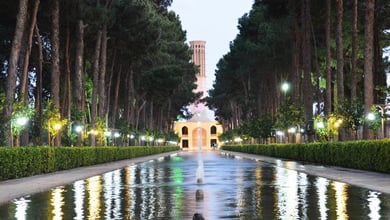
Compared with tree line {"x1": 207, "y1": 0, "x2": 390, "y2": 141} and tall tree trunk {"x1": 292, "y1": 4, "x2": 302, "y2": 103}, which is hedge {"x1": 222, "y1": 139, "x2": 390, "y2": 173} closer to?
tree line {"x1": 207, "y1": 0, "x2": 390, "y2": 141}

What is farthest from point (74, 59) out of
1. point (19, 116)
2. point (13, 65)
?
point (13, 65)

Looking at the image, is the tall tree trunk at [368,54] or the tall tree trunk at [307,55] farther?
the tall tree trunk at [307,55]

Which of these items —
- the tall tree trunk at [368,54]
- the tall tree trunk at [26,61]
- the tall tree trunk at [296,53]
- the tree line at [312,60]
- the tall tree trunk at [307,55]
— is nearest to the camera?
the tall tree trunk at [368,54]

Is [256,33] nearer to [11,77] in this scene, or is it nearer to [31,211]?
[11,77]

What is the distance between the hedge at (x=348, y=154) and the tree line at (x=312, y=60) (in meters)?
2.15

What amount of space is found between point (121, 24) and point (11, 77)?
21.1 m

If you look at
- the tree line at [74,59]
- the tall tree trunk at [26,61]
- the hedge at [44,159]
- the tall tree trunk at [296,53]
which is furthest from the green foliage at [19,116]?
the tall tree trunk at [296,53]

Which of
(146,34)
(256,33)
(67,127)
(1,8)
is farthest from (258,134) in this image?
(1,8)

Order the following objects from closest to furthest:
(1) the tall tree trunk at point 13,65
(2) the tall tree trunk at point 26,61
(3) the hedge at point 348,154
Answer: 1. (3) the hedge at point 348,154
2. (1) the tall tree trunk at point 13,65
3. (2) the tall tree trunk at point 26,61

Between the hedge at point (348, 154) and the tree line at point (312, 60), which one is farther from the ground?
the tree line at point (312, 60)

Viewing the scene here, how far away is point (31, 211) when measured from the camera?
12383 millimetres

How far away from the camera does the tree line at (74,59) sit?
1345 inches

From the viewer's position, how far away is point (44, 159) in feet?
92.1

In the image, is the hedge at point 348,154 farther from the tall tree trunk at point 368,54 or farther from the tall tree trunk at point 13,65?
the tall tree trunk at point 13,65
